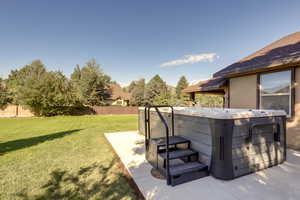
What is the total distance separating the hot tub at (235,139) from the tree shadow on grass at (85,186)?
1.59 metres

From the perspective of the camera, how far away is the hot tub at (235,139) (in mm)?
2340

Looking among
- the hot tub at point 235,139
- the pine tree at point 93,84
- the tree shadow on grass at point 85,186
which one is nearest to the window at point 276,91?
the hot tub at point 235,139

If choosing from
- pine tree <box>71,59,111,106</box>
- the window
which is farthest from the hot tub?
pine tree <box>71,59,111,106</box>

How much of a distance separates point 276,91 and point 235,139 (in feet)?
11.6

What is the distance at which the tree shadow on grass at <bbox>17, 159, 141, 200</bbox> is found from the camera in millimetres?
2002

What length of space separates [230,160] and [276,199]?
685 mm

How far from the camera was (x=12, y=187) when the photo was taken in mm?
2264

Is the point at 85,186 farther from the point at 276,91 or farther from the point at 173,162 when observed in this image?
the point at 276,91

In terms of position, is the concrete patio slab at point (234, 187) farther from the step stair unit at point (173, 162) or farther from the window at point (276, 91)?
the window at point (276, 91)

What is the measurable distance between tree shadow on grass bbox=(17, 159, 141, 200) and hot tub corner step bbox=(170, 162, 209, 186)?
750 mm

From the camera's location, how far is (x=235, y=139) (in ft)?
7.91

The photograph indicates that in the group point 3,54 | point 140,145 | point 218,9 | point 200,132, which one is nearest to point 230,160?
point 200,132

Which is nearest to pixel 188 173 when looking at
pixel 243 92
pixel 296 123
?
pixel 296 123

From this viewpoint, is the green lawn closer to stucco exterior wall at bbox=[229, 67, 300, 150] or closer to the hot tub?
the hot tub
